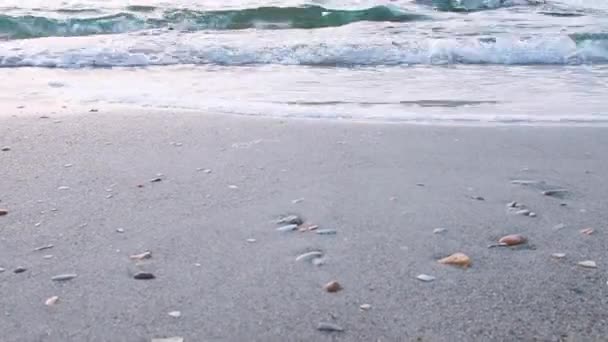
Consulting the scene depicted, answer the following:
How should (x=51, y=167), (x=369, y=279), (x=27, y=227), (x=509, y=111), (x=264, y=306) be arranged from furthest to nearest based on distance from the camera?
(x=509, y=111) → (x=51, y=167) → (x=27, y=227) → (x=369, y=279) → (x=264, y=306)

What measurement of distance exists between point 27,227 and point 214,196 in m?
0.77

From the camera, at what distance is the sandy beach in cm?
203

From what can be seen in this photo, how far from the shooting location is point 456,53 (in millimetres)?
9172

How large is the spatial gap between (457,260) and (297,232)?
0.61 m

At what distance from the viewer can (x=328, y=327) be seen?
1.99 meters

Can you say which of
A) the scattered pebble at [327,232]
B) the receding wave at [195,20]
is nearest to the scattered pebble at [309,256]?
the scattered pebble at [327,232]

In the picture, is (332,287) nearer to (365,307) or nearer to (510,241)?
(365,307)

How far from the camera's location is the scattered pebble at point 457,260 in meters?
2.44

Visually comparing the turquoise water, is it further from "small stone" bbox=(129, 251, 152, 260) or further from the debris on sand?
"small stone" bbox=(129, 251, 152, 260)

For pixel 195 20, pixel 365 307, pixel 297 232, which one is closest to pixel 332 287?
pixel 365 307

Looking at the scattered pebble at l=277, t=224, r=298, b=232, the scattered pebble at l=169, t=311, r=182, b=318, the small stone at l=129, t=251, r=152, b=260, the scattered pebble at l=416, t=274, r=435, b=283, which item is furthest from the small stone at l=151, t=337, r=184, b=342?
the scattered pebble at l=277, t=224, r=298, b=232

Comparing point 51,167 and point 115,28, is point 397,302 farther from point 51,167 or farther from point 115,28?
point 115,28

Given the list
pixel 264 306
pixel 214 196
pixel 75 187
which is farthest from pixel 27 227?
pixel 264 306

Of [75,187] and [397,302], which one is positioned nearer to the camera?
[397,302]
